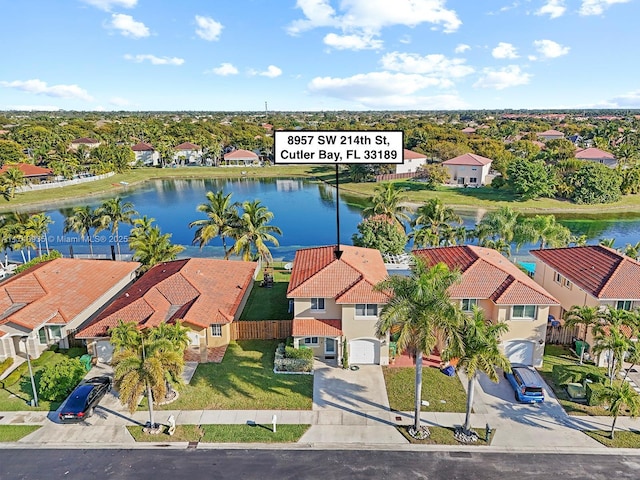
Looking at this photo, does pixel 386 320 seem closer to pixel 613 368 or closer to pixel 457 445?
pixel 457 445

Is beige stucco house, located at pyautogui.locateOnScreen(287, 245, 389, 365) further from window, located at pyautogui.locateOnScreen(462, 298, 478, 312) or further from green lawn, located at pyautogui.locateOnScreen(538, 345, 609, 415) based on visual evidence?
green lawn, located at pyautogui.locateOnScreen(538, 345, 609, 415)

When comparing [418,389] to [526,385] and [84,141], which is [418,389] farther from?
[84,141]

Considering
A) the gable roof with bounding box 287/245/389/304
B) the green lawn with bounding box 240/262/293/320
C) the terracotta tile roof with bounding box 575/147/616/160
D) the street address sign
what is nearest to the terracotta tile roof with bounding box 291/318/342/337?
the gable roof with bounding box 287/245/389/304

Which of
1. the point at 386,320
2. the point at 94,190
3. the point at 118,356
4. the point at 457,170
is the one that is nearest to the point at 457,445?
the point at 386,320

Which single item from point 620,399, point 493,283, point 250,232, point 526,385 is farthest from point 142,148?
point 620,399

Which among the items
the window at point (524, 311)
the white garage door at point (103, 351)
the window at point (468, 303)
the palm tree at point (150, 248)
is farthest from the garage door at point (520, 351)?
the palm tree at point (150, 248)

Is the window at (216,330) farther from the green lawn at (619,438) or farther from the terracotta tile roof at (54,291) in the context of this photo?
the green lawn at (619,438)
